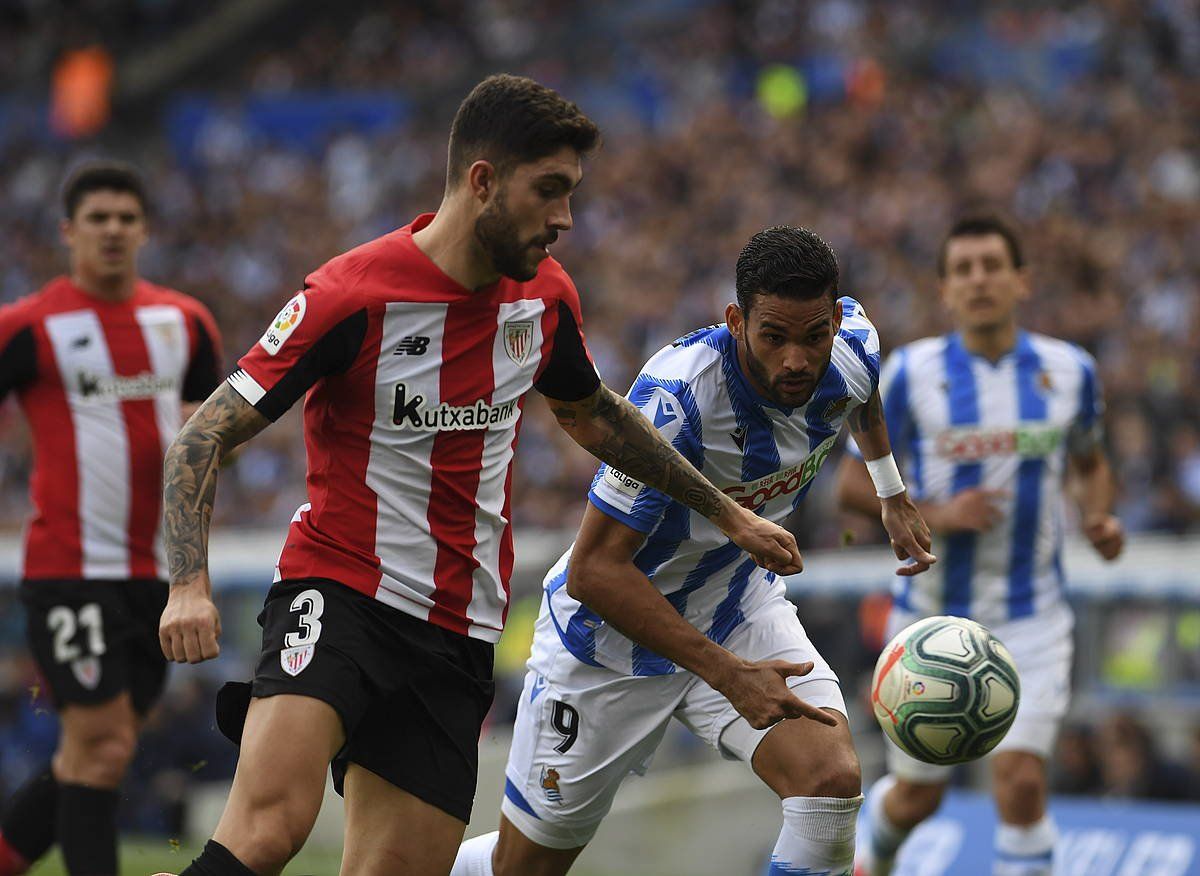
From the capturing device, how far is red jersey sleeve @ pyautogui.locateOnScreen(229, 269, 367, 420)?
4.21 metres

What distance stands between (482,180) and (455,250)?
0.23 meters

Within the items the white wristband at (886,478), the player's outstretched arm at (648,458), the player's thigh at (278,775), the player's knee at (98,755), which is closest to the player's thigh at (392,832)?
the player's thigh at (278,775)

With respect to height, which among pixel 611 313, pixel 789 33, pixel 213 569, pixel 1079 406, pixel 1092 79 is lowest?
pixel 213 569

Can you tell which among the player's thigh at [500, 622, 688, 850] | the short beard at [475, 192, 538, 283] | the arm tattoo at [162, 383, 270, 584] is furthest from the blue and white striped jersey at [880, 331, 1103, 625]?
the arm tattoo at [162, 383, 270, 584]

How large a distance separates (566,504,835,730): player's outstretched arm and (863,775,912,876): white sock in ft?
8.59

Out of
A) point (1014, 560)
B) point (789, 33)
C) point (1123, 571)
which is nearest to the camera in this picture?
point (1014, 560)

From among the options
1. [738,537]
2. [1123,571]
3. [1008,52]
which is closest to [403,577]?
[738,537]

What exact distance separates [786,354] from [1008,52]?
17.7 metres

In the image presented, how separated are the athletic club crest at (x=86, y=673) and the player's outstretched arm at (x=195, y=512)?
8.41ft

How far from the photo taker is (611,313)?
61.3ft

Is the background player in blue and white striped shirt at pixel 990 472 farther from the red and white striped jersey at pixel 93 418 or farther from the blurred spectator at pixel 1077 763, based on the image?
the blurred spectator at pixel 1077 763

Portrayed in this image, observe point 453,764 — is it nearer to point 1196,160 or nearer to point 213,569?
point 213,569

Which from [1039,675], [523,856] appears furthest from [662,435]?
[1039,675]

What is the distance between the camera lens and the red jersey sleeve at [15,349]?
671 centimetres
